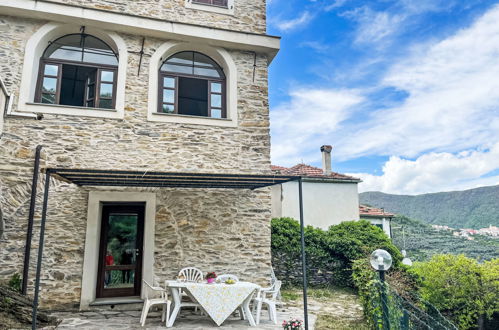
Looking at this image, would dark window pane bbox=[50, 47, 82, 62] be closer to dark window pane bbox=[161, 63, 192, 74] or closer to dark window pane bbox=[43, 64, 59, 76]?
dark window pane bbox=[43, 64, 59, 76]

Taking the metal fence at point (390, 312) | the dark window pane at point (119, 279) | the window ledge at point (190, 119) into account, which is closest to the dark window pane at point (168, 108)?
the window ledge at point (190, 119)

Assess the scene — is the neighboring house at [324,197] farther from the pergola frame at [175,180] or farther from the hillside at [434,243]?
the pergola frame at [175,180]

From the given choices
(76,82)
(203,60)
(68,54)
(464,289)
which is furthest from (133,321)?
(464,289)

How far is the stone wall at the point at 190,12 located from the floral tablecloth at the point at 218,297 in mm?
5633

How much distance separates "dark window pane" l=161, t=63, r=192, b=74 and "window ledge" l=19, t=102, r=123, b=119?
1483mm

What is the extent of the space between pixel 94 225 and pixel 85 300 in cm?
131

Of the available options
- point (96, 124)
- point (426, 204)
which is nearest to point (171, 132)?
point (96, 124)

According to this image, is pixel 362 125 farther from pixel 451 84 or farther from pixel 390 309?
pixel 390 309

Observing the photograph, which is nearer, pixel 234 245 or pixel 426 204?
pixel 234 245

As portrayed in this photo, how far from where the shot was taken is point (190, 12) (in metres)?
7.41

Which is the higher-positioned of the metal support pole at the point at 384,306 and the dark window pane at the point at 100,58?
the dark window pane at the point at 100,58

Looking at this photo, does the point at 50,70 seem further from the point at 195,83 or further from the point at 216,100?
the point at 216,100

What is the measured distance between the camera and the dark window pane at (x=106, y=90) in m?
6.71

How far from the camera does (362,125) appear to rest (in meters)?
19.3
